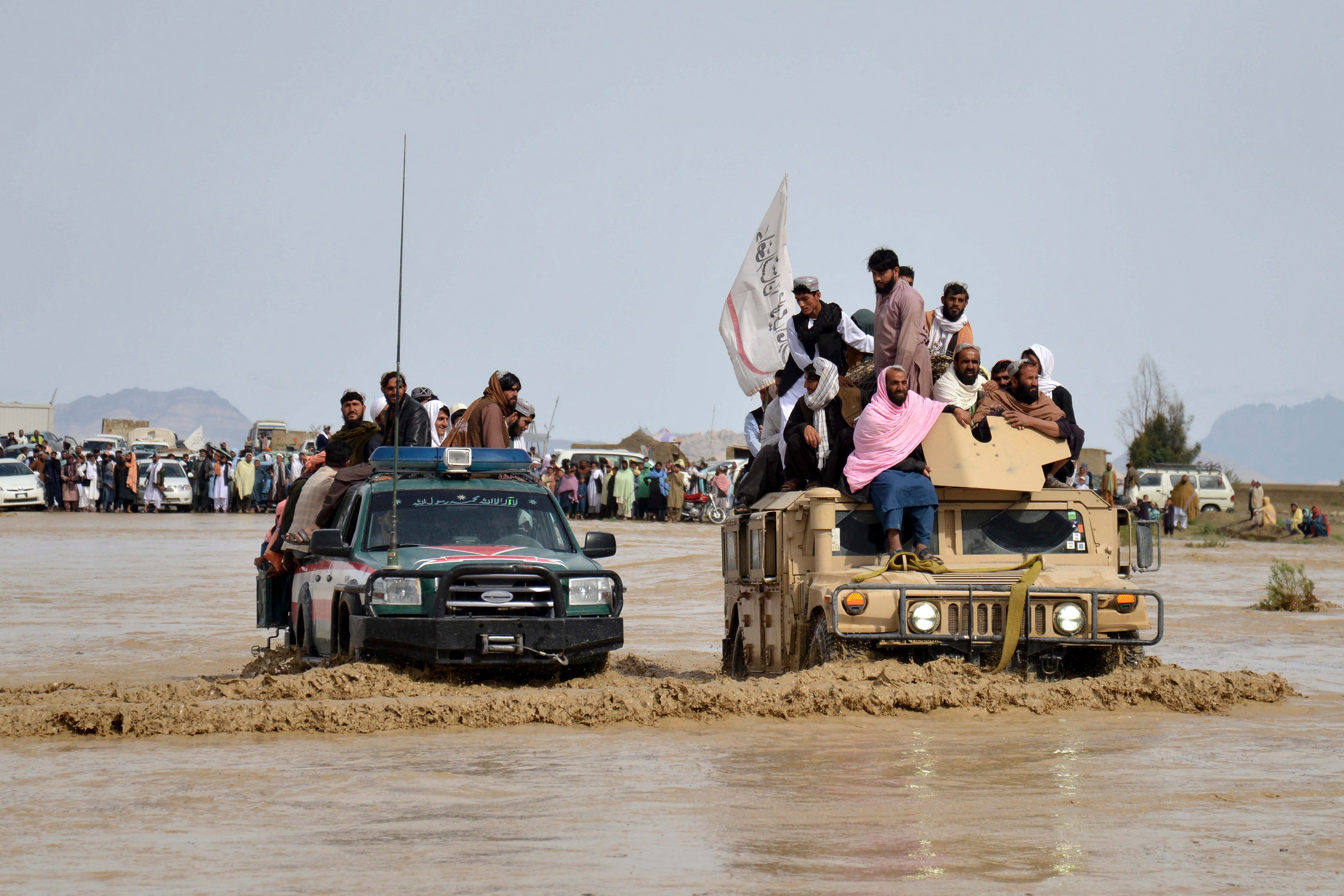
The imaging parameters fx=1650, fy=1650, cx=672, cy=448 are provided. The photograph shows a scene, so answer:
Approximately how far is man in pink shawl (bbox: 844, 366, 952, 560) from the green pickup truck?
5.47 feet

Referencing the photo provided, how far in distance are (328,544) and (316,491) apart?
1.87 metres

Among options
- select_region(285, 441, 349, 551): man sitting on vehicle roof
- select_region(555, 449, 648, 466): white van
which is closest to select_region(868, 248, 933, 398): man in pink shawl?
select_region(285, 441, 349, 551): man sitting on vehicle roof

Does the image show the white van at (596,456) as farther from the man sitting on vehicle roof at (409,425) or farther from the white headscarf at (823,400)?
the white headscarf at (823,400)

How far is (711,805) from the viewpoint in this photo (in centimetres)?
673

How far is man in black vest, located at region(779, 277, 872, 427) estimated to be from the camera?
11.3 metres

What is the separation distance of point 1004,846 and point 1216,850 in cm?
74

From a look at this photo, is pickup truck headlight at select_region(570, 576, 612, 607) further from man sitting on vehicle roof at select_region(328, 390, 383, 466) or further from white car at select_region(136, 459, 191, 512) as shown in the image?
white car at select_region(136, 459, 191, 512)

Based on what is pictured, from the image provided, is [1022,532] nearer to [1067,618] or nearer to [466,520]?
[1067,618]

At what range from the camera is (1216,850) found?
580 cm

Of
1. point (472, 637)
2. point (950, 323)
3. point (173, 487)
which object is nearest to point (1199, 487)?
point (173, 487)

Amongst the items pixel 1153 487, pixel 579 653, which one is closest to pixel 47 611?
pixel 579 653

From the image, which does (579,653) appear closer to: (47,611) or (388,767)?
(388,767)

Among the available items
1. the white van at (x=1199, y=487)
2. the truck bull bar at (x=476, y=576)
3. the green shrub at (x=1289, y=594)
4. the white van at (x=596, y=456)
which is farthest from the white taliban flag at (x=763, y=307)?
the white van at (x=1199, y=487)

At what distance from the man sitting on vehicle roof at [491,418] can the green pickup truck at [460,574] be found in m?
1.13
